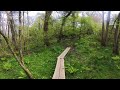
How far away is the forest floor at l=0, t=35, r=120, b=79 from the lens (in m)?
→ 11.3

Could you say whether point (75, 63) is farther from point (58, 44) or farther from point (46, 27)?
point (58, 44)

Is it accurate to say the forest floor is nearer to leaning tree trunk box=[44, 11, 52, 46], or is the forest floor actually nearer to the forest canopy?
the forest canopy

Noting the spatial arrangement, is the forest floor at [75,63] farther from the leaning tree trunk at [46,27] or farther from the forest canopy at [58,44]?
the leaning tree trunk at [46,27]

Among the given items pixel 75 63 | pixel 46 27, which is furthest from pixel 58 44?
pixel 75 63

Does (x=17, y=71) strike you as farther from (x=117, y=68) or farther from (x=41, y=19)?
(x=41, y=19)

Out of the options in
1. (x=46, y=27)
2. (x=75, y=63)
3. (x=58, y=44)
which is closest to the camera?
(x=75, y=63)

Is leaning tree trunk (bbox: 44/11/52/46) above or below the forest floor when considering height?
above

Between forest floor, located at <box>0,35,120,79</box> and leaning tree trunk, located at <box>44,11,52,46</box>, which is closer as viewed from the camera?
forest floor, located at <box>0,35,120,79</box>

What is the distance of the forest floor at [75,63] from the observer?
11313 millimetres

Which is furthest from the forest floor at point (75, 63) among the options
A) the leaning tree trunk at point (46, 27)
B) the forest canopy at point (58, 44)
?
the leaning tree trunk at point (46, 27)

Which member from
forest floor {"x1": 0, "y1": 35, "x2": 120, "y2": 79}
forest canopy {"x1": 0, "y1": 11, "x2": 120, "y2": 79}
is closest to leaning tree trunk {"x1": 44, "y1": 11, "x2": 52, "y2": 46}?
forest canopy {"x1": 0, "y1": 11, "x2": 120, "y2": 79}

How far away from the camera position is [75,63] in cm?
1327
